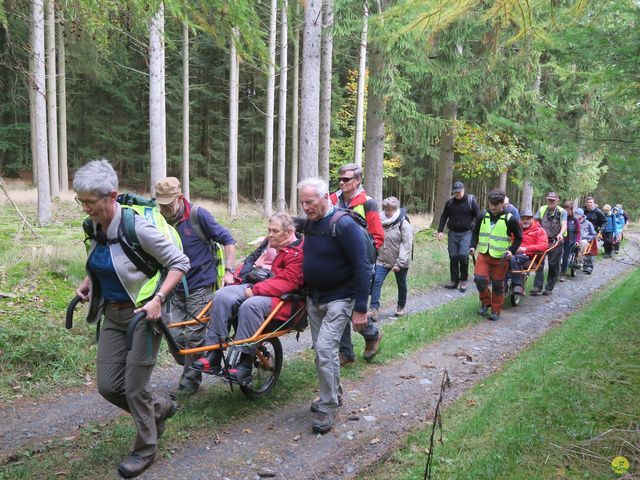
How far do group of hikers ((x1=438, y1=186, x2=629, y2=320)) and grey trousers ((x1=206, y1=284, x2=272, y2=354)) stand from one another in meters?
5.58

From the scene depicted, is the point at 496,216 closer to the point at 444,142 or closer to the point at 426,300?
the point at 426,300

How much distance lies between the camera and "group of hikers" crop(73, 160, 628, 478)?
333cm

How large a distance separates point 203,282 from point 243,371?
1.15m

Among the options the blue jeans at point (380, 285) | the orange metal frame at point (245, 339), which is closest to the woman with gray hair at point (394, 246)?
the blue jeans at point (380, 285)

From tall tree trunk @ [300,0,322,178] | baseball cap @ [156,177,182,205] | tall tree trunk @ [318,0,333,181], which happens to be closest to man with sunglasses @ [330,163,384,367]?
baseball cap @ [156,177,182,205]

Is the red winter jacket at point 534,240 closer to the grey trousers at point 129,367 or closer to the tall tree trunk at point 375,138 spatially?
the tall tree trunk at point 375,138

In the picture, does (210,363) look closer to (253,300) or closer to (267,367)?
(253,300)

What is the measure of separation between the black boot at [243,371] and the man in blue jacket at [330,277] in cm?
65

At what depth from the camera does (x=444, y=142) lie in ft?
59.4

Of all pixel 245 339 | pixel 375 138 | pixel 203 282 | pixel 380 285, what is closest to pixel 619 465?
pixel 245 339

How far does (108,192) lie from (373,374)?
154 inches

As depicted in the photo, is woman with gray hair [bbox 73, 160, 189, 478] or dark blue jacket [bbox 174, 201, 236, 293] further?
dark blue jacket [bbox 174, 201, 236, 293]

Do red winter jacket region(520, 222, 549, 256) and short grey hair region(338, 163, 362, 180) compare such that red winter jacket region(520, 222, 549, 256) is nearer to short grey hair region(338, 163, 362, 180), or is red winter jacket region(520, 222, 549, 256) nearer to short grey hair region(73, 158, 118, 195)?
short grey hair region(338, 163, 362, 180)

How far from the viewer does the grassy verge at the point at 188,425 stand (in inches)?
143
